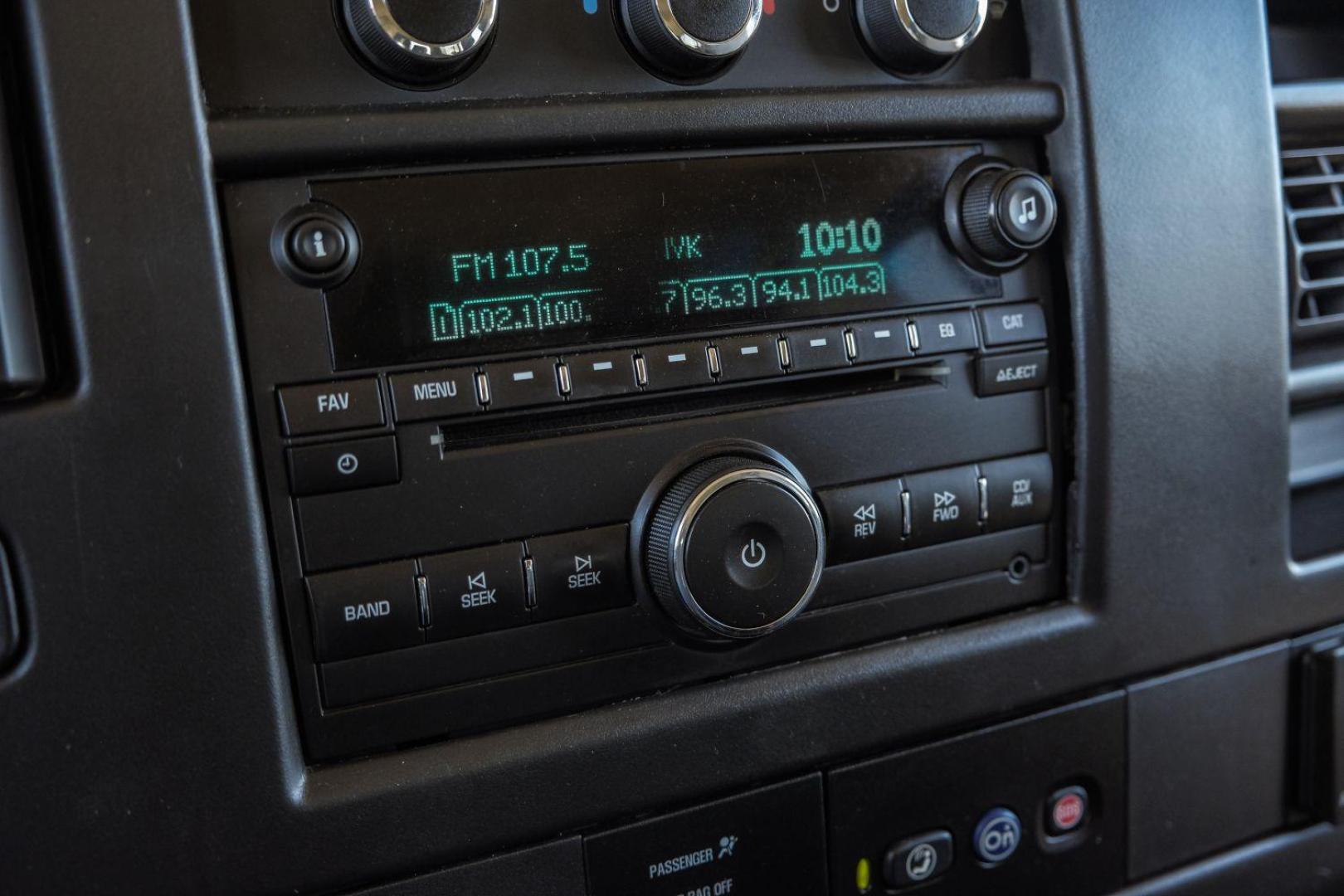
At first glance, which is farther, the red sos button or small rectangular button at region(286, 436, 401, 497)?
the red sos button

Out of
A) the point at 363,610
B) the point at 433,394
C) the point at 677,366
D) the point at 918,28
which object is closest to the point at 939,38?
the point at 918,28

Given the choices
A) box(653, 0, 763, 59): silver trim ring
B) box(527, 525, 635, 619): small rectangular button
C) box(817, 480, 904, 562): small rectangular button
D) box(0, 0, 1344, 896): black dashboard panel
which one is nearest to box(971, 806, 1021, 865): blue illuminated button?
box(0, 0, 1344, 896): black dashboard panel

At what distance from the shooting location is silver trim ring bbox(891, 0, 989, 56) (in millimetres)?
664

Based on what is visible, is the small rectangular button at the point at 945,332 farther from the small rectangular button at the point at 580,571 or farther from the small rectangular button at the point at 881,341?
the small rectangular button at the point at 580,571

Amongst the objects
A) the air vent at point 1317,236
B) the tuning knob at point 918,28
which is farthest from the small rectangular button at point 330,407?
the air vent at point 1317,236

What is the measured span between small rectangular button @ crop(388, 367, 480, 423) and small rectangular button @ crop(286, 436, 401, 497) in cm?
2

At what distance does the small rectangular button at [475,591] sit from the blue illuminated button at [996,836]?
36 cm

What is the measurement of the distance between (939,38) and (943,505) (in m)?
0.28

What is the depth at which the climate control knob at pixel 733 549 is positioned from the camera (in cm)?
61

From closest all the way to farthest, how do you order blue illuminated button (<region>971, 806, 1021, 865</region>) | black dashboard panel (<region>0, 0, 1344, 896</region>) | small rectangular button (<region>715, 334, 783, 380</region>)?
black dashboard panel (<region>0, 0, 1344, 896</region>) < small rectangular button (<region>715, 334, 783, 380</region>) < blue illuminated button (<region>971, 806, 1021, 865</region>)

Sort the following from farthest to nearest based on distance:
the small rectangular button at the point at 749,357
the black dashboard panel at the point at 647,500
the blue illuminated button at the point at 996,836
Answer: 1. the blue illuminated button at the point at 996,836
2. the small rectangular button at the point at 749,357
3. the black dashboard panel at the point at 647,500

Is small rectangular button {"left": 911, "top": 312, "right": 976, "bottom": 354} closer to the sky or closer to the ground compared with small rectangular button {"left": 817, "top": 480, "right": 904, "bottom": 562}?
closer to the sky

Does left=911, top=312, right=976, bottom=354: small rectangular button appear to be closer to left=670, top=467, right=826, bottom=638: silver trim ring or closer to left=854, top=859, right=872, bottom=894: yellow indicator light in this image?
left=670, top=467, right=826, bottom=638: silver trim ring

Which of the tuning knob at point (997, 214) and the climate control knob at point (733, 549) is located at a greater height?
the tuning knob at point (997, 214)
